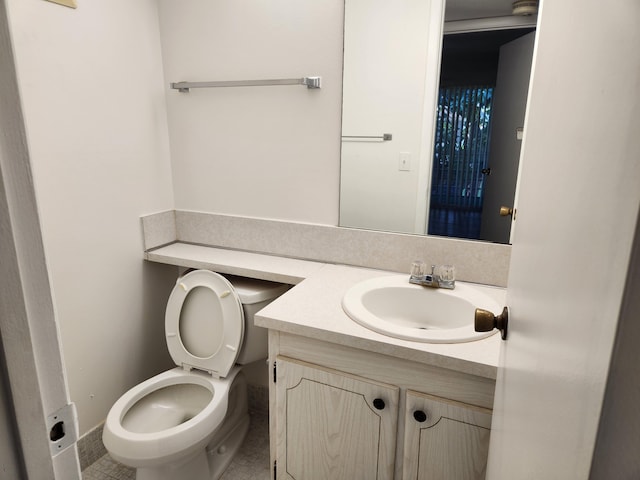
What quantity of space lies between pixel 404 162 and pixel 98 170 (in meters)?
1.18

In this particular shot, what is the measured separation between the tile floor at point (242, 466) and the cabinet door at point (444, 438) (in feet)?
2.70

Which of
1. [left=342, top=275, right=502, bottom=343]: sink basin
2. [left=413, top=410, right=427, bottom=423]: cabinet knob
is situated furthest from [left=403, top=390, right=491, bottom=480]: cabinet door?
[left=342, top=275, right=502, bottom=343]: sink basin

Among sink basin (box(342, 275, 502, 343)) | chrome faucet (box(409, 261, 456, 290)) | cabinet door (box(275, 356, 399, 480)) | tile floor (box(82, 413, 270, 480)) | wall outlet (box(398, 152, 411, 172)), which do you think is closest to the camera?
cabinet door (box(275, 356, 399, 480))

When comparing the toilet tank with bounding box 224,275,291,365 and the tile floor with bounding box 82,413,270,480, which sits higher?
the toilet tank with bounding box 224,275,291,365

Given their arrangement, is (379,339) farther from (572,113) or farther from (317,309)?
(572,113)

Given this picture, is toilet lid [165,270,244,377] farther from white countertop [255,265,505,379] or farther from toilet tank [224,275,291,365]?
white countertop [255,265,505,379]

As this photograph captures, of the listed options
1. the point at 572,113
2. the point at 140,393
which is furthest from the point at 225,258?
the point at 572,113

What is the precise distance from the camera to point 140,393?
1.60m

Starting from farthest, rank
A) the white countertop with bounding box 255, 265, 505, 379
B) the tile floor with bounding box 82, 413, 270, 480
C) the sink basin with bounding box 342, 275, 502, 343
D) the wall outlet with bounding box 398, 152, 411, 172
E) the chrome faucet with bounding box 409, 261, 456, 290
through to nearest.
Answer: the tile floor with bounding box 82, 413, 270, 480 → the wall outlet with bounding box 398, 152, 411, 172 → the chrome faucet with bounding box 409, 261, 456, 290 → the sink basin with bounding box 342, 275, 502, 343 → the white countertop with bounding box 255, 265, 505, 379

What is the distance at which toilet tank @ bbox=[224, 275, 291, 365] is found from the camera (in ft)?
5.46

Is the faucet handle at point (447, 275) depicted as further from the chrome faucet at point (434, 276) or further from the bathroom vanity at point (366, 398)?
the bathroom vanity at point (366, 398)

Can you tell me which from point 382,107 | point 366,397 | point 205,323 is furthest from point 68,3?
point 366,397

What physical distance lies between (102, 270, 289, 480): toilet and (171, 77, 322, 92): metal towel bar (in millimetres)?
779

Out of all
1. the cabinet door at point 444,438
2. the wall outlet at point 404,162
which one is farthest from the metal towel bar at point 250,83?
the cabinet door at point 444,438
